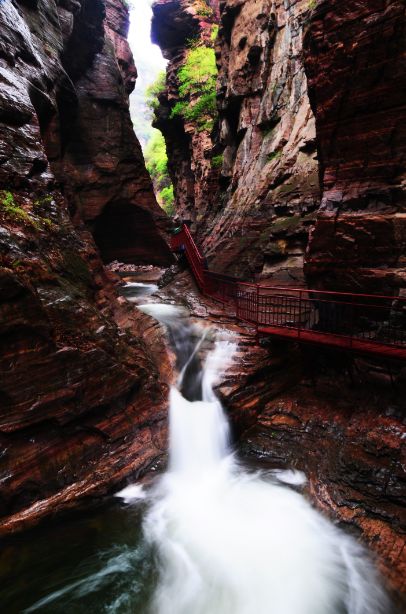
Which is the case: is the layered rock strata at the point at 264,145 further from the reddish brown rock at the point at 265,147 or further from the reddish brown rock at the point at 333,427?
the reddish brown rock at the point at 333,427

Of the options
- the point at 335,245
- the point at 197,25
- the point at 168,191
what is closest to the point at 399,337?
the point at 335,245

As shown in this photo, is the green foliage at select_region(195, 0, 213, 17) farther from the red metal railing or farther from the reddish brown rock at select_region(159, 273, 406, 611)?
the reddish brown rock at select_region(159, 273, 406, 611)

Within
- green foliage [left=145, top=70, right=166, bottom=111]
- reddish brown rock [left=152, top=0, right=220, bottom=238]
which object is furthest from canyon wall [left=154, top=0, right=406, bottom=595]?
green foliage [left=145, top=70, right=166, bottom=111]

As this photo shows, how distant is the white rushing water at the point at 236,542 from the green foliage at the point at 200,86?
71.6ft

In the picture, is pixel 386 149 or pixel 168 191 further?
pixel 168 191

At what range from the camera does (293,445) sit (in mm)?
7188

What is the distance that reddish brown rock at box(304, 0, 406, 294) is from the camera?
648 centimetres

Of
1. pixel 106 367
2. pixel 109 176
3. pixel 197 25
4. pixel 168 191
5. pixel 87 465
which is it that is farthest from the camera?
pixel 168 191

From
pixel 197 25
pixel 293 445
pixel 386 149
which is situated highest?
pixel 197 25

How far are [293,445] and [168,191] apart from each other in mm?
38555

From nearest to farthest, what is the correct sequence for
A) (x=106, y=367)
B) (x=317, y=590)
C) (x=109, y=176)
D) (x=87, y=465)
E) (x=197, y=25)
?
(x=317, y=590)
(x=87, y=465)
(x=106, y=367)
(x=109, y=176)
(x=197, y=25)

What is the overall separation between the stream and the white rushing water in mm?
15

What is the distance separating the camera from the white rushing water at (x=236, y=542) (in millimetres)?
4688

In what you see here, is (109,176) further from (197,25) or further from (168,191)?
(168,191)
